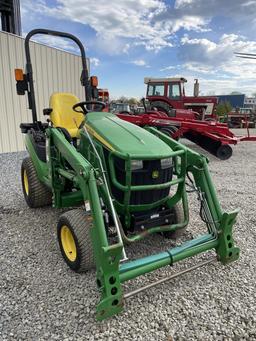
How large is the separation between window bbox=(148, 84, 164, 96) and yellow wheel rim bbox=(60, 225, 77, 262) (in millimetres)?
10034

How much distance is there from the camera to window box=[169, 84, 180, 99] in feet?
38.0

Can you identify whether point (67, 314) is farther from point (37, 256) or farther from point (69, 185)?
point (69, 185)

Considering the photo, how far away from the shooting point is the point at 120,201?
2.33 metres

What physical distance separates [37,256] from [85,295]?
713 millimetres

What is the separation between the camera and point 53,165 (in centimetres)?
285

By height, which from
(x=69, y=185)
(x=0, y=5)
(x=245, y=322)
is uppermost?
(x=0, y=5)

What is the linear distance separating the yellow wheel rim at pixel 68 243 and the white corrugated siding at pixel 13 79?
547 cm

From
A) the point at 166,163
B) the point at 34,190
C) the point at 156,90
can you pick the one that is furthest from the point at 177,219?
the point at 156,90

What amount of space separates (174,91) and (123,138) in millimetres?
9861

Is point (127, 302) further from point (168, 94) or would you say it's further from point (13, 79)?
point (168, 94)

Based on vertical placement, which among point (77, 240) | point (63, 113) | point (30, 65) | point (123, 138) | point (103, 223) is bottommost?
point (77, 240)

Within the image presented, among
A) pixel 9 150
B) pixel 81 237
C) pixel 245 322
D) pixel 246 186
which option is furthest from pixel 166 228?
pixel 9 150

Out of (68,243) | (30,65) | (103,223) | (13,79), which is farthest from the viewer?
(13,79)

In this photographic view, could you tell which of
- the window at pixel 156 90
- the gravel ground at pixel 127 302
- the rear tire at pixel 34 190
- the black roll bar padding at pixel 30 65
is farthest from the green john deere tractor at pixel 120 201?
the window at pixel 156 90
